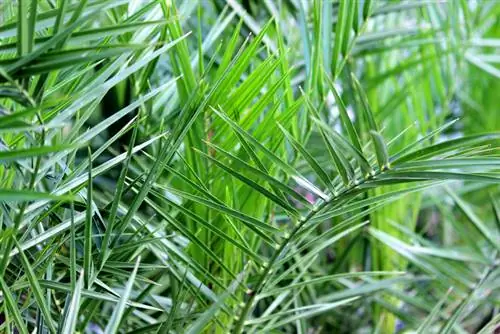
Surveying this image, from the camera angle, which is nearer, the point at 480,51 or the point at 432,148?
the point at 432,148

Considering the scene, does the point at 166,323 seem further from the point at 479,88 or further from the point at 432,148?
the point at 479,88

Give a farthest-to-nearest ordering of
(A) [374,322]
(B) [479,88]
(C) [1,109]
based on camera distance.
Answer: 1. (B) [479,88]
2. (A) [374,322]
3. (C) [1,109]

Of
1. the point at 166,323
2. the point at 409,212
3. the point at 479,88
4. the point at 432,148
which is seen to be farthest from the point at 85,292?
the point at 479,88

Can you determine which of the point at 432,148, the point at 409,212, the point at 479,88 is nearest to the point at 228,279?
the point at 432,148

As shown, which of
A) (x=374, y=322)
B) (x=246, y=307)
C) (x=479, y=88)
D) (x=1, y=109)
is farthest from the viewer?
(x=479, y=88)

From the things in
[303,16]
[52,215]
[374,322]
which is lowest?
[374,322]

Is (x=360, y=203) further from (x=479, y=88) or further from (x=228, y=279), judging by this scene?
(x=479, y=88)

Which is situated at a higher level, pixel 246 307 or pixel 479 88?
pixel 479 88
